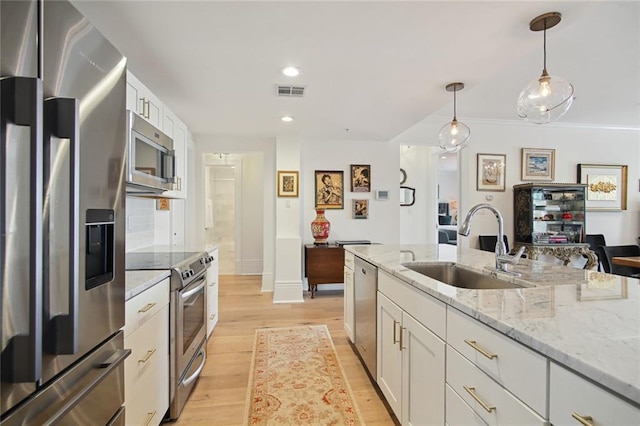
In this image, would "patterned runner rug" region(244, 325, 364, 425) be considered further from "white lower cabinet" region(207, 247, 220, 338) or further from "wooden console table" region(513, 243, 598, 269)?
"wooden console table" region(513, 243, 598, 269)

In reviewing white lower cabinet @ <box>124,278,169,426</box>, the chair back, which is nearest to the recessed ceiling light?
white lower cabinet @ <box>124,278,169,426</box>

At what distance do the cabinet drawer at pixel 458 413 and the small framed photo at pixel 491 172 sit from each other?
4.34 m

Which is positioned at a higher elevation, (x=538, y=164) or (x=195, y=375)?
(x=538, y=164)

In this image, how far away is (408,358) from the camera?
1522mm

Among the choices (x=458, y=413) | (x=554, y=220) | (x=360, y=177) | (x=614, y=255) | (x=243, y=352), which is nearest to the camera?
(x=458, y=413)

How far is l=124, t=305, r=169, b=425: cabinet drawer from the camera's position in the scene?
1.31 m

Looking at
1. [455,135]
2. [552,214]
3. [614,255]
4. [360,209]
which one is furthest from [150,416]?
[552,214]

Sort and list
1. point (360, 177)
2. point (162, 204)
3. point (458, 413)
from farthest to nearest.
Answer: point (360, 177) < point (162, 204) < point (458, 413)

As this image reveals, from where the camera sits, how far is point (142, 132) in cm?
195

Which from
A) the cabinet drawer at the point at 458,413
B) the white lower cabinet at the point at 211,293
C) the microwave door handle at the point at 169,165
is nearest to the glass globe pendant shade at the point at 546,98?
the cabinet drawer at the point at 458,413

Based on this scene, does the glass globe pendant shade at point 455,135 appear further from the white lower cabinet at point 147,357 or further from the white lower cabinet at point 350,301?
the white lower cabinet at point 147,357

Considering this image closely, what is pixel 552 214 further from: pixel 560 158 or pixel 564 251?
pixel 560 158

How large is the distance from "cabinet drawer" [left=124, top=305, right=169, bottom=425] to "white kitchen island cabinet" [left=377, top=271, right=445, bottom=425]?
1.22 metres

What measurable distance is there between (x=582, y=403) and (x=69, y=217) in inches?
49.0
